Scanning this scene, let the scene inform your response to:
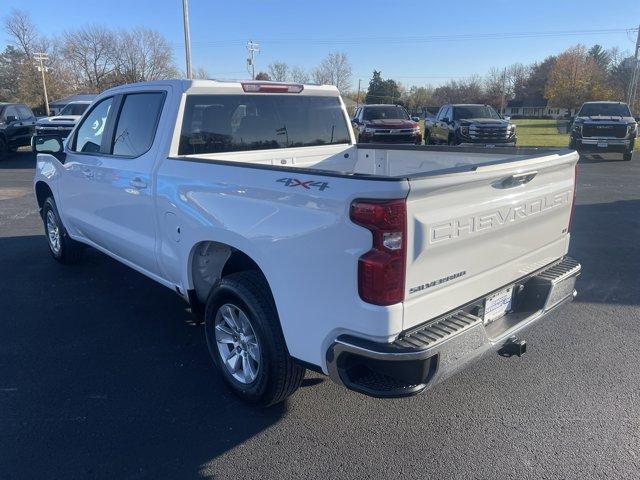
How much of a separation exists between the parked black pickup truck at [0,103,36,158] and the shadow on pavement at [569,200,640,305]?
60.7 ft

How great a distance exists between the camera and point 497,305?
3135 mm

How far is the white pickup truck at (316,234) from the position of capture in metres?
2.45

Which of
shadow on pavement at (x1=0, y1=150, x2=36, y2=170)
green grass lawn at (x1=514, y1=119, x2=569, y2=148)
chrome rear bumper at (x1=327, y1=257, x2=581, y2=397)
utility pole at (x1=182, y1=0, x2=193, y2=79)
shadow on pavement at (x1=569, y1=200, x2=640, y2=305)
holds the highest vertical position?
utility pole at (x1=182, y1=0, x2=193, y2=79)

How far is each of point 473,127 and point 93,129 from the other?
1540cm

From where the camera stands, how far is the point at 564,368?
12.5 ft

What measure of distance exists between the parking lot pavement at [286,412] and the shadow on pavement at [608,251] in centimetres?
29

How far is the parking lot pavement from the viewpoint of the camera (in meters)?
2.82

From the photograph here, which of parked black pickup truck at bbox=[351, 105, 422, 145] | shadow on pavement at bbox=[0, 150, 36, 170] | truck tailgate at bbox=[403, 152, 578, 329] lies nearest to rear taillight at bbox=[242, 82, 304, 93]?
truck tailgate at bbox=[403, 152, 578, 329]

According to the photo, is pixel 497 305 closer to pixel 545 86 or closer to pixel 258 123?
pixel 258 123

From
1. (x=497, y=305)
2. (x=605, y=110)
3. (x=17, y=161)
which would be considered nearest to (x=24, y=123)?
(x=17, y=161)

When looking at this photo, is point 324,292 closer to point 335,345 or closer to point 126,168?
point 335,345

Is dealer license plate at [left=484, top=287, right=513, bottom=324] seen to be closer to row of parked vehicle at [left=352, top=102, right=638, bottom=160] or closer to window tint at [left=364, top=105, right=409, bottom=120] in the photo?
row of parked vehicle at [left=352, top=102, right=638, bottom=160]

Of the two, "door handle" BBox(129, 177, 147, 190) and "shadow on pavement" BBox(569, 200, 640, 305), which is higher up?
"door handle" BBox(129, 177, 147, 190)

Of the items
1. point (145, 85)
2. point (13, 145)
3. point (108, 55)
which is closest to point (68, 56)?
point (108, 55)
